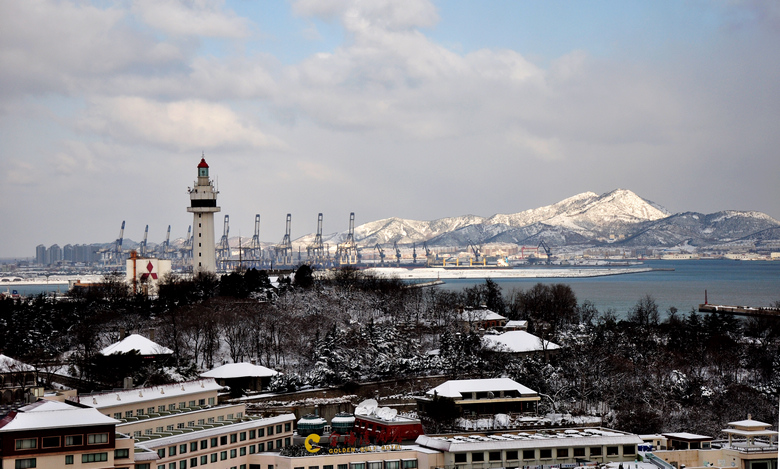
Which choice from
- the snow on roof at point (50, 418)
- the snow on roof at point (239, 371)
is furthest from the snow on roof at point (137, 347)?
the snow on roof at point (50, 418)

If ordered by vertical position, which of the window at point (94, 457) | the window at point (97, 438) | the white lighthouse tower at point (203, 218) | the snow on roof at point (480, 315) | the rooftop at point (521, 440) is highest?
the white lighthouse tower at point (203, 218)

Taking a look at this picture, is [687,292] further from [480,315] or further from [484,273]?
[480,315]

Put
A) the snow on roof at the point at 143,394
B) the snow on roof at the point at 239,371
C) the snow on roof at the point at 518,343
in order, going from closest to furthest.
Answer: the snow on roof at the point at 143,394 < the snow on roof at the point at 239,371 < the snow on roof at the point at 518,343

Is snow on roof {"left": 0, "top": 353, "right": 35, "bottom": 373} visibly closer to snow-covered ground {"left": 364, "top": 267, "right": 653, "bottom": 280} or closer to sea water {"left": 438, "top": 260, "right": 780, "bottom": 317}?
sea water {"left": 438, "top": 260, "right": 780, "bottom": 317}

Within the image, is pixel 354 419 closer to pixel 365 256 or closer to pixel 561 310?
pixel 561 310

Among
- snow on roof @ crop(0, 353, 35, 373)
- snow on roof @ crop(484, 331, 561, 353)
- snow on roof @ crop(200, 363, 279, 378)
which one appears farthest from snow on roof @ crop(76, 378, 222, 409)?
snow on roof @ crop(484, 331, 561, 353)

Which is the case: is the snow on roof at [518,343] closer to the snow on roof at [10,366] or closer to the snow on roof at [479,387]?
the snow on roof at [479,387]
